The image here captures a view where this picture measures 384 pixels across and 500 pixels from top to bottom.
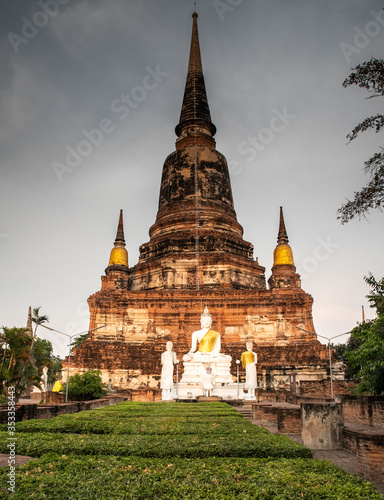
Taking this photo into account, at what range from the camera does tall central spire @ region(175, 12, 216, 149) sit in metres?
38.9

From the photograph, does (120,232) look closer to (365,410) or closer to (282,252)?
(282,252)

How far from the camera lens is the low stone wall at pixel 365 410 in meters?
12.0

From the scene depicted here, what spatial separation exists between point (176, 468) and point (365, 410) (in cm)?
938

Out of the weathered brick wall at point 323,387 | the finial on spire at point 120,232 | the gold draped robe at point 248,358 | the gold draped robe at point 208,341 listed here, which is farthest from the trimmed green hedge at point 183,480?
the finial on spire at point 120,232

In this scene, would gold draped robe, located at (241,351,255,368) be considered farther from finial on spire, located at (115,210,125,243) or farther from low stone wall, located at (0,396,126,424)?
finial on spire, located at (115,210,125,243)

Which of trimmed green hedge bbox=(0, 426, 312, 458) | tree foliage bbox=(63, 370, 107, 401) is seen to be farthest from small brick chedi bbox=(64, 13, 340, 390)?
trimmed green hedge bbox=(0, 426, 312, 458)

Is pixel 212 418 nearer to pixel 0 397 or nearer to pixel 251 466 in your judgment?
pixel 251 466

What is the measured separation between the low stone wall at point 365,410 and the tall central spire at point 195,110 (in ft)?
91.4

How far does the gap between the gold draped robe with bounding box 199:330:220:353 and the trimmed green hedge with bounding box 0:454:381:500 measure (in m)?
14.8

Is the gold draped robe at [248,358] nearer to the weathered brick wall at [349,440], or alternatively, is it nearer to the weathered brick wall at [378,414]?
the weathered brick wall at [378,414]

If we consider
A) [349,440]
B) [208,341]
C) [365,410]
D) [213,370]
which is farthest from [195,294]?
[349,440]

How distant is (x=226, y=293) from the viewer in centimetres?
2875

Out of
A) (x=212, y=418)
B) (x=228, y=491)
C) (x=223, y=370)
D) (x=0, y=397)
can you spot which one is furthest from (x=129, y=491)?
(x=223, y=370)

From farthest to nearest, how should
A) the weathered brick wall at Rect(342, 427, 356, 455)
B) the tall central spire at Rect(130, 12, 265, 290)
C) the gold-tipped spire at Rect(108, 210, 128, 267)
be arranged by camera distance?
the gold-tipped spire at Rect(108, 210, 128, 267)
the tall central spire at Rect(130, 12, 265, 290)
the weathered brick wall at Rect(342, 427, 356, 455)
